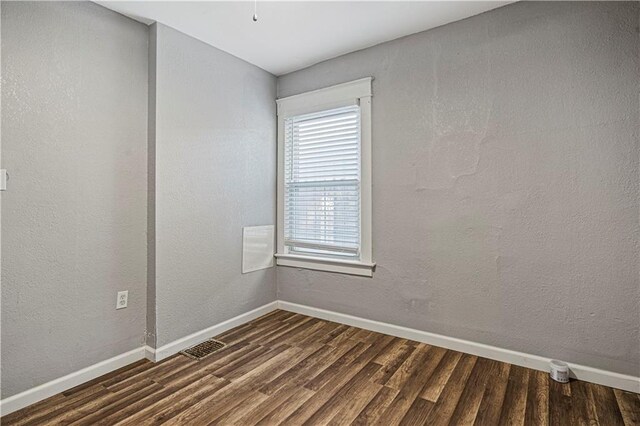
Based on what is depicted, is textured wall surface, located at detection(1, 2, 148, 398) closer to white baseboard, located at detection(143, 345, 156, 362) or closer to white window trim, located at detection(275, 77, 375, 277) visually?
white baseboard, located at detection(143, 345, 156, 362)

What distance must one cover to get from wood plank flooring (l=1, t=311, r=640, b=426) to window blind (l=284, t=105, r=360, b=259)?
41.1 inches

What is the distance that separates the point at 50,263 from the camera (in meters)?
1.99

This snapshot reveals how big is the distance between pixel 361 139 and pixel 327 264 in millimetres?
1216

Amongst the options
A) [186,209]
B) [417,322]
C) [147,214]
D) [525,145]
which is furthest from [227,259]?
[525,145]

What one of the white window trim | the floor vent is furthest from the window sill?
the floor vent

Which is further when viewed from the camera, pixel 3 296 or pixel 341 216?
pixel 341 216

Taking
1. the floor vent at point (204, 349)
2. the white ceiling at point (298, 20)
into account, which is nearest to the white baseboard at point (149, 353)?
the floor vent at point (204, 349)

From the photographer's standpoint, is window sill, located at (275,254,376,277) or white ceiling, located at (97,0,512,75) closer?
white ceiling, located at (97,0,512,75)

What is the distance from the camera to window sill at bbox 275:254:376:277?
2.96 m

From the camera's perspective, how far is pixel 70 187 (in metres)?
2.08

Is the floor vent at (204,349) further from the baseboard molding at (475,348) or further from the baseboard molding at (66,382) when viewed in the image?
the baseboard molding at (475,348)

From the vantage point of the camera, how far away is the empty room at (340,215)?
1904 millimetres

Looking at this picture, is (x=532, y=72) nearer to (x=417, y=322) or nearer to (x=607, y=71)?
(x=607, y=71)

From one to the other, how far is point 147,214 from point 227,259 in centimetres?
79
